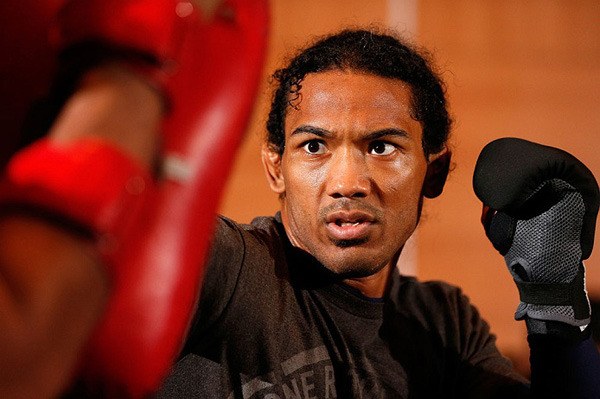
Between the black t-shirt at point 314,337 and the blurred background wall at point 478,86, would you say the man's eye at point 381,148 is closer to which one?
the black t-shirt at point 314,337

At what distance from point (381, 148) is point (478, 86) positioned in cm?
232

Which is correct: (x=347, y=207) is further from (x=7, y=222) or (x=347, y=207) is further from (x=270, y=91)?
(x=7, y=222)

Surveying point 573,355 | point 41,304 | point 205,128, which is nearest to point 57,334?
point 41,304

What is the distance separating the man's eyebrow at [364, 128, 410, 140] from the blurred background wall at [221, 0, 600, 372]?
1975 mm

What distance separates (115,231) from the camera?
2.21ft

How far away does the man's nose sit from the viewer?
1.51m

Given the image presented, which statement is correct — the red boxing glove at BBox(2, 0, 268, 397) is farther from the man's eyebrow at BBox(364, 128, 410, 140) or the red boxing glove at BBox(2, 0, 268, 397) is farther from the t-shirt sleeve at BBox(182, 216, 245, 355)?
the man's eyebrow at BBox(364, 128, 410, 140)

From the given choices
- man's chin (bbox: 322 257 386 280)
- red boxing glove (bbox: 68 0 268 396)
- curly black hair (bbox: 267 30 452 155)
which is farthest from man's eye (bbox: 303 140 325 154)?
red boxing glove (bbox: 68 0 268 396)

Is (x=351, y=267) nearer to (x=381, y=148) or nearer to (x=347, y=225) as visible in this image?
(x=347, y=225)

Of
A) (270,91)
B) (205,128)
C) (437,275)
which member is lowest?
(437,275)

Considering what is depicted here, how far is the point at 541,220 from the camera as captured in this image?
151cm

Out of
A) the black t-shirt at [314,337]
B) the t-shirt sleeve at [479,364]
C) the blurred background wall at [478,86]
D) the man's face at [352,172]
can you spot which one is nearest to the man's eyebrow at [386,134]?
the man's face at [352,172]

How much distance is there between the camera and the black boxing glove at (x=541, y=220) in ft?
4.67

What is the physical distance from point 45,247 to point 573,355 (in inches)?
45.9
